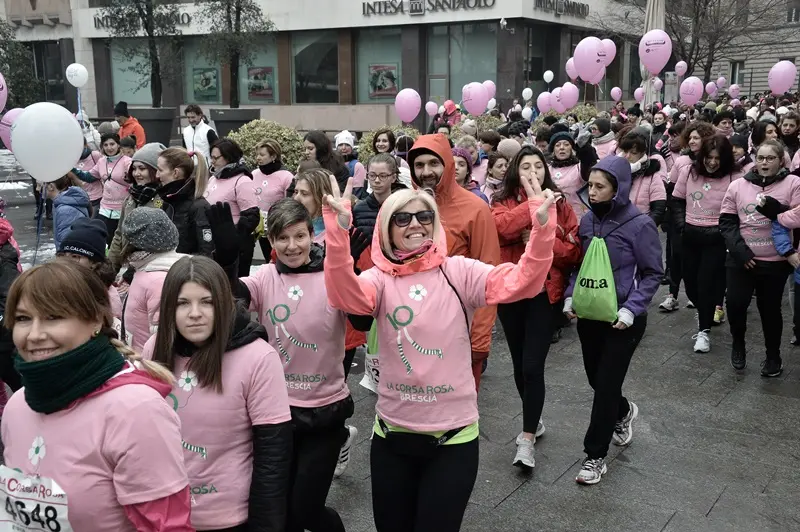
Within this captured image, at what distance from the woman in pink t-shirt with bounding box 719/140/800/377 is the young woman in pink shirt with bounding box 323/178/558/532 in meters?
4.06

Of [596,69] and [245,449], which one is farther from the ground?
[596,69]

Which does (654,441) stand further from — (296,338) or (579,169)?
(296,338)

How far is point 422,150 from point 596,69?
11.9m

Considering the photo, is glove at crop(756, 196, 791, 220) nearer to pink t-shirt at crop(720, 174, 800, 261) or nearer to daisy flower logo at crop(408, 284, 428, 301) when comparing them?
pink t-shirt at crop(720, 174, 800, 261)

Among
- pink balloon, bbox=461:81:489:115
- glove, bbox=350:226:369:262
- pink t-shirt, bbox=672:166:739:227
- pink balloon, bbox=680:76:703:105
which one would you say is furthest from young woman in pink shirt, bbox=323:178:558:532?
pink balloon, bbox=680:76:703:105

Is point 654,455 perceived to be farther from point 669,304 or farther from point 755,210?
point 669,304

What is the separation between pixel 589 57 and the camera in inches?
598

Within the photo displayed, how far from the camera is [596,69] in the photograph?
607 inches

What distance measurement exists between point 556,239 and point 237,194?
12.1ft

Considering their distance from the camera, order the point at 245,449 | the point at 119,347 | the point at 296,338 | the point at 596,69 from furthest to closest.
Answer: the point at 596,69 < the point at 296,338 < the point at 245,449 < the point at 119,347

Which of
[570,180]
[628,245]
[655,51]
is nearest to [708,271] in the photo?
[570,180]

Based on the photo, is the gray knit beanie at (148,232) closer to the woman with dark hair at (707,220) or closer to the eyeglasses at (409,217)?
the eyeglasses at (409,217)

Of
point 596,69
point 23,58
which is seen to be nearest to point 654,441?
point 596,69

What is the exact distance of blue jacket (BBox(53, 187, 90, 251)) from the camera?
691 cm
